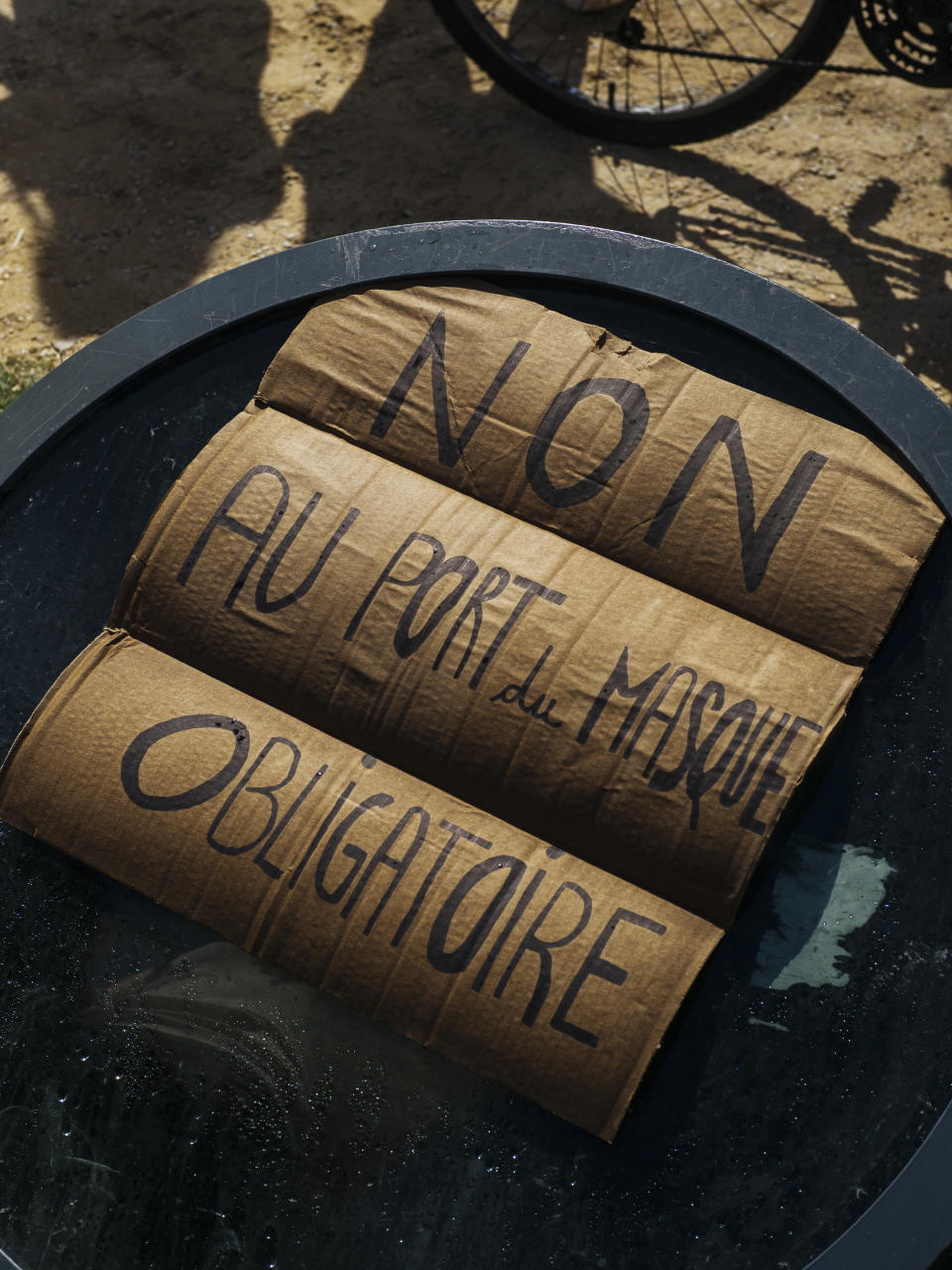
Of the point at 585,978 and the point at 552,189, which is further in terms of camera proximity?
the point at 552,189

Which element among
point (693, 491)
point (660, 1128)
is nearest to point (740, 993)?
point (660, 1128)

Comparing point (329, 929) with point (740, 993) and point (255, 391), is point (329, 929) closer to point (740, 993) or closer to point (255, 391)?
point (740, 993)

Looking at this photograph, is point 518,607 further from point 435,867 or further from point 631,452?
point 435,867

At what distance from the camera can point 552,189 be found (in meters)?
4.29

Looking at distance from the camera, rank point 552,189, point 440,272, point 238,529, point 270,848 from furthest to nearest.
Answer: point 552,189 → point 440,272 → point 238,529 → point 270,848

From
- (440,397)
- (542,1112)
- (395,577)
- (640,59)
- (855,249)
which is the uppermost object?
(640,59)

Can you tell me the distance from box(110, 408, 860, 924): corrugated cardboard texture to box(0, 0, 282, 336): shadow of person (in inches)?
93.2

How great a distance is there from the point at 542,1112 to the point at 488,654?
2.94 ft

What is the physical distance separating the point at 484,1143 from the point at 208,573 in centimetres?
124

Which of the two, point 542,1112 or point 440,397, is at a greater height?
point 440,397

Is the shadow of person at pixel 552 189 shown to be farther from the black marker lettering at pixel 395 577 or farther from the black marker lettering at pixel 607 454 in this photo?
the black marker lettering at pixel 395 577

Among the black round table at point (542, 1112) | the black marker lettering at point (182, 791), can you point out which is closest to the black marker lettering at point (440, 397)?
the black round table at point (542, 1112)

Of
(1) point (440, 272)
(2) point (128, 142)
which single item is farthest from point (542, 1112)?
(2) point (128, 142)

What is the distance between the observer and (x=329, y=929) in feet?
6.56
